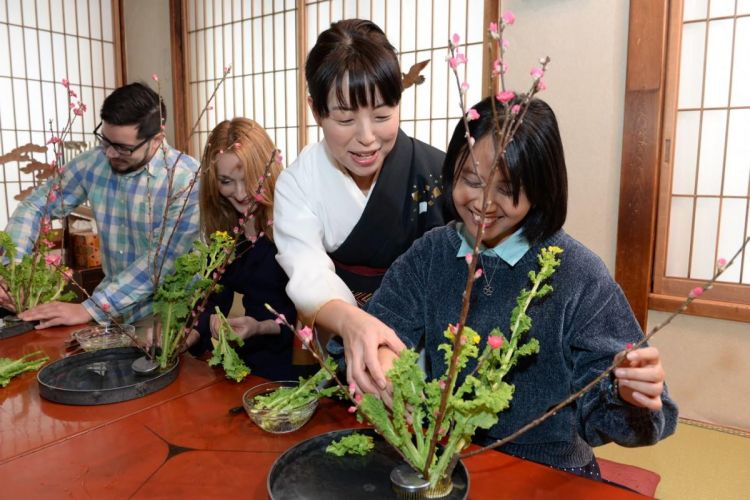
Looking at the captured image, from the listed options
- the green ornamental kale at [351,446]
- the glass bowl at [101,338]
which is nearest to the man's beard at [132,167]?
the glass bowl at [101,338]

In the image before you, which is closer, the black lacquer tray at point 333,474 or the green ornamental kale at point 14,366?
the black lacquer tray at point 333,474

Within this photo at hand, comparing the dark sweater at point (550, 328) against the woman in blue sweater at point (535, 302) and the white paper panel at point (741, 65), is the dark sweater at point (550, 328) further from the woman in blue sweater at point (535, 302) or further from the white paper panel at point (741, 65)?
the white paper panel at point (741, 65)

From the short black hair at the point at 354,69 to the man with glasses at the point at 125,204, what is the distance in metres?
0.84

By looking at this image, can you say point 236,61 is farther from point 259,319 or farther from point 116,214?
point 259,319

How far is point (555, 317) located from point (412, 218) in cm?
73

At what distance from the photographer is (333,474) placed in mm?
1055

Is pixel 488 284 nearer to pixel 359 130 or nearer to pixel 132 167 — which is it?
pixel 359 130

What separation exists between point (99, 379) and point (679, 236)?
10.4ft

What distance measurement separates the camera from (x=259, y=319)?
2422 mm

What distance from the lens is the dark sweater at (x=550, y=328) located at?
1.20m

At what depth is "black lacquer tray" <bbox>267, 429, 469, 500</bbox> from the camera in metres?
A: 0.99

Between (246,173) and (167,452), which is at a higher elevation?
(246,173)

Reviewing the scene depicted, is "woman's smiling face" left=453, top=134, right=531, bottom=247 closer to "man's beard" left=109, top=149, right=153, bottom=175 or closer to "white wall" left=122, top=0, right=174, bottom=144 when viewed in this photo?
"man's beard" left=109, top=149, right=153, bottom=175

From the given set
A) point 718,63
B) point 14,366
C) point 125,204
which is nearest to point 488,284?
point 14,366
